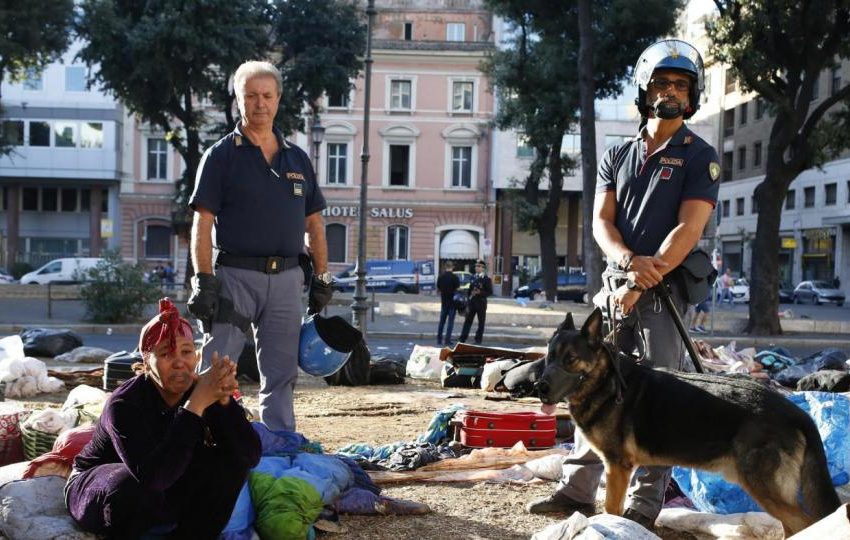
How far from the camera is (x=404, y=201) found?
172 ft

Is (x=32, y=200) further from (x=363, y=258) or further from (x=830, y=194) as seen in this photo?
(x=830, y=194)

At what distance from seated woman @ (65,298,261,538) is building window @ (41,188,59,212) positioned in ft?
172

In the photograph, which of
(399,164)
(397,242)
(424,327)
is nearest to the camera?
(424,327)

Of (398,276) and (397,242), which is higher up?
(397,242)

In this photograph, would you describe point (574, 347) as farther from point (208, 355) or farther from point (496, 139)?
point (496, 139)

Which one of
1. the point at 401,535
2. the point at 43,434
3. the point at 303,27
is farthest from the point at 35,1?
the point at 401,535

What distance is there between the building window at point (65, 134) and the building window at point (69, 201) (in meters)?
3.21

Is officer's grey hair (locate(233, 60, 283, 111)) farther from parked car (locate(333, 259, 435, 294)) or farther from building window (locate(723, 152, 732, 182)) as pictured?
building window (locate(723, 152, 732, 182))

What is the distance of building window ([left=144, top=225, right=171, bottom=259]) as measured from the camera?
52094mm

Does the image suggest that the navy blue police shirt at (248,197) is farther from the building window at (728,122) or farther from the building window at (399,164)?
the building window at (728,122)

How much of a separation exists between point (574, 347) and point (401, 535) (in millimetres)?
1284

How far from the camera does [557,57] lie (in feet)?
95.2

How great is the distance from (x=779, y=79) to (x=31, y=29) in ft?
64.1

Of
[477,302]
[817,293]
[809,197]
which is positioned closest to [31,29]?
[477,302]
